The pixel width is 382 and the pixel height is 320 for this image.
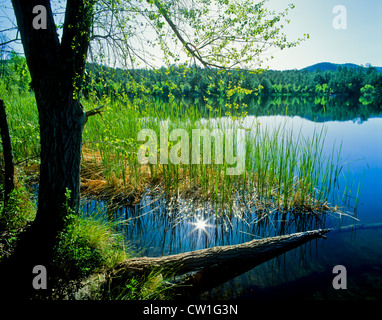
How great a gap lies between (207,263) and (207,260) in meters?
0.03

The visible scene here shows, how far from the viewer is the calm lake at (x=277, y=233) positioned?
2234 millimetres

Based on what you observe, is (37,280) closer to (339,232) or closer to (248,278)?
(248,278)

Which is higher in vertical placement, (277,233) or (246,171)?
(246,171)

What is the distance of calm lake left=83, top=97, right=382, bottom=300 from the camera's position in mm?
2234

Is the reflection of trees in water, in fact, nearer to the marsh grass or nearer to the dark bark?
the marsh grass

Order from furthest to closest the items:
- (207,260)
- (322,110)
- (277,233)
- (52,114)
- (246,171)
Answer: (322,110) < (246,171) < (277,233) < (207,260) < (52,114)

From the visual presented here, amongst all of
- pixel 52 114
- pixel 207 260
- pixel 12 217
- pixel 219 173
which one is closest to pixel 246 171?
pixel 219 173

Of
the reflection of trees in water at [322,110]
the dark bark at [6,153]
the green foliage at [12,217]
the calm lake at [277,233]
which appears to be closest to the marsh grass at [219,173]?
the calm lake at [277,233]

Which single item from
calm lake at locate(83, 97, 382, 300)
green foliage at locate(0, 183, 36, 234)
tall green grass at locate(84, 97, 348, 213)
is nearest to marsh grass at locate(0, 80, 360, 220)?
tall green grass at locate(84, 97, 348, 213)

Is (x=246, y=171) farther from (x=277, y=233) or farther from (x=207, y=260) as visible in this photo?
(x=207, y=260)

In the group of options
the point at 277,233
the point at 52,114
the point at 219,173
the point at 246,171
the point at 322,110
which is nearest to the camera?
the point at 52,114

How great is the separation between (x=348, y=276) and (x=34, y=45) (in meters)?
3.74

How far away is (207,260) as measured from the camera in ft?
7.33

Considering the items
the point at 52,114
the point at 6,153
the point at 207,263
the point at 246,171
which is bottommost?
the point at 207,263
